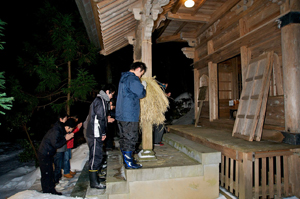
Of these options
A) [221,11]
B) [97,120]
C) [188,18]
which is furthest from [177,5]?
[97,120]

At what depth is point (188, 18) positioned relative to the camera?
6.11 meters

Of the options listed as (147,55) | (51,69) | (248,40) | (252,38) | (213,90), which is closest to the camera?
(147,55)

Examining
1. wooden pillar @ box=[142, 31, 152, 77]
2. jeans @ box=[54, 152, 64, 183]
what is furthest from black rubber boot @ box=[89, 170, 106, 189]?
jeans @ box=[54, 152, 64, 183]

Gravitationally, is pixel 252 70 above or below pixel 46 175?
above

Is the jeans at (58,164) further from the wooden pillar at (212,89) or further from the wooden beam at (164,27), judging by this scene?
the wooden beam at (164,27)

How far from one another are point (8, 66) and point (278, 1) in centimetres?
1394

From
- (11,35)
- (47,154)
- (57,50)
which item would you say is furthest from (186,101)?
(11,35)

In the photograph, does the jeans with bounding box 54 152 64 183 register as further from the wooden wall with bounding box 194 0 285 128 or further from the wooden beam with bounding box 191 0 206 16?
the wooden beam with bounding box 191 0 206 16

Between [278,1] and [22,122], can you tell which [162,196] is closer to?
[278,1]

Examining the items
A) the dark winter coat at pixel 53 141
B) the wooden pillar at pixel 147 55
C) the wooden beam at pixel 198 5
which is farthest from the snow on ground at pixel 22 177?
the wooden beam at pixel 198 5

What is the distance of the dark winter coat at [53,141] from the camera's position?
4012 millimetres

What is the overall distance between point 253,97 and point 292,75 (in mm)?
820

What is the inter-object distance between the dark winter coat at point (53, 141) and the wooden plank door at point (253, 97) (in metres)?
4.17

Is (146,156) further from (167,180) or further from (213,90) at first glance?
(213,90)
